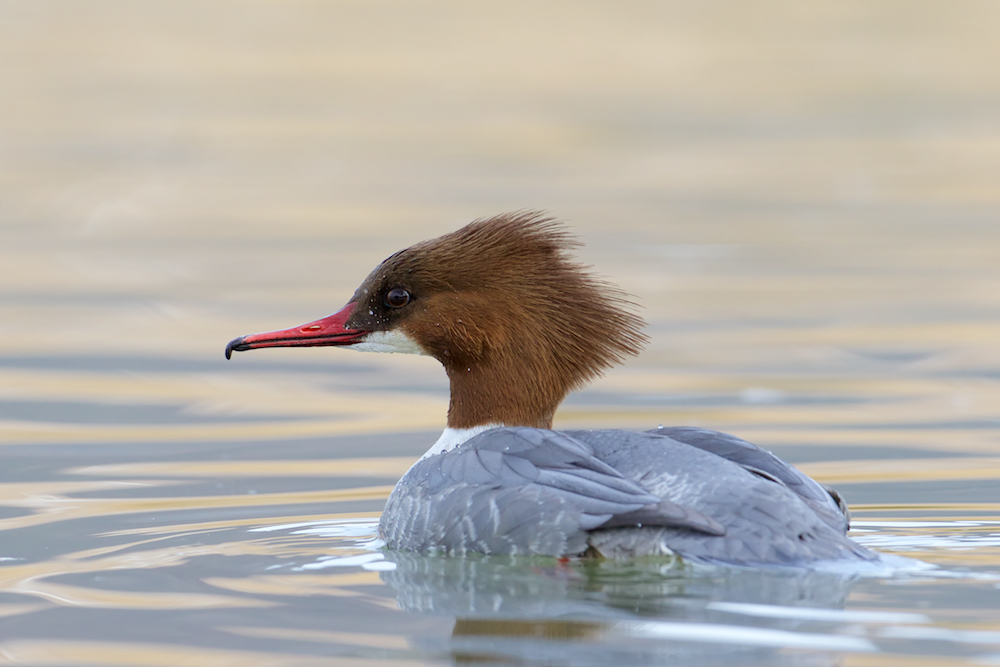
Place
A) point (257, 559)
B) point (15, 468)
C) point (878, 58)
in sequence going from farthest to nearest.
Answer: point (878, 58), point (15, 468), point (257, 559)

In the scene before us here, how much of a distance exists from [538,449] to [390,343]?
1142 millimetres

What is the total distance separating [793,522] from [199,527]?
2.43 meters

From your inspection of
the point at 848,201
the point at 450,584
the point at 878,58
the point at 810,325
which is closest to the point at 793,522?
the point at 450,584

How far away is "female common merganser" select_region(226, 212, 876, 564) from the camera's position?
18.5ft

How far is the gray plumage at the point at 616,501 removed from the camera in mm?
5578

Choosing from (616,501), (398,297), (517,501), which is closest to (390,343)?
(398,297)

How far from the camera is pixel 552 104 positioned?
21109 millimetres

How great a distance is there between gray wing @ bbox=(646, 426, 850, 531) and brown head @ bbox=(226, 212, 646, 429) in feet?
1.77

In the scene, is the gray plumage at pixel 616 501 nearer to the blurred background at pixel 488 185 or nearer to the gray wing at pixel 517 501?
the gray wing at pixel 517 501

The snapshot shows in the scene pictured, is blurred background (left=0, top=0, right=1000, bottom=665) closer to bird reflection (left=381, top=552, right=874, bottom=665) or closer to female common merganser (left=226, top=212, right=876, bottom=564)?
bird reflection (left=381, top=552, right=874, bottom=665)

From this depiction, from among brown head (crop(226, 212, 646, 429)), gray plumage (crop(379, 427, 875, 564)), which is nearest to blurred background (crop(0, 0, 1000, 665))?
gray plumage (crop(379, 427, 875, 564))

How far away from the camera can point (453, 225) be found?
13719 mm

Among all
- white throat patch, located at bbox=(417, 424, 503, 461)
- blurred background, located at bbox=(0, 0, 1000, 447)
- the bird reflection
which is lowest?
the bird reflection

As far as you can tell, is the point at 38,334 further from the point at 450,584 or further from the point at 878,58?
the point at 878,58
